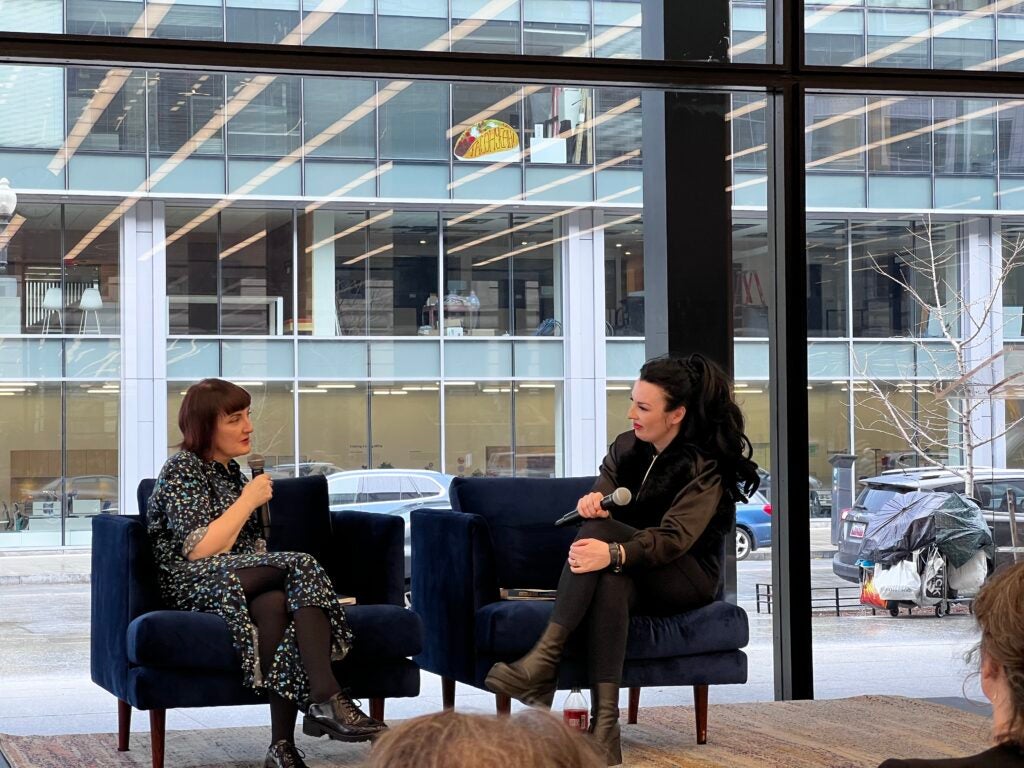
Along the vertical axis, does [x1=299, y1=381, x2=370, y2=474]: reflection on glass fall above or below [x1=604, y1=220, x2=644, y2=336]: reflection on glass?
below

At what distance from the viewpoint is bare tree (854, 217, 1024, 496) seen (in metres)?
5.01

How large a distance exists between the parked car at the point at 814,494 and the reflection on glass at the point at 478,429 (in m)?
0.93

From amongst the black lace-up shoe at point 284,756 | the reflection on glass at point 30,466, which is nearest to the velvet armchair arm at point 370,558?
the black lace-up shoe at point 284,756

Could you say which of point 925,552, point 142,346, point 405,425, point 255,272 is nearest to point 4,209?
point 142,346

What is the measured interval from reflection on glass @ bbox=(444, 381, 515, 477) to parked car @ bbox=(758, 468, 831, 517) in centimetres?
93

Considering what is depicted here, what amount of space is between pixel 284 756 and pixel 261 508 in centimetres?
74

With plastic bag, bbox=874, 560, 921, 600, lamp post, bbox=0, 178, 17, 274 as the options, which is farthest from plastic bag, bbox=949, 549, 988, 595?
lamp post, bbox=0, 178, 17, 274

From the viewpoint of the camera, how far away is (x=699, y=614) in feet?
12.7

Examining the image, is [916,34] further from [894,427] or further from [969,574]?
[969,574]

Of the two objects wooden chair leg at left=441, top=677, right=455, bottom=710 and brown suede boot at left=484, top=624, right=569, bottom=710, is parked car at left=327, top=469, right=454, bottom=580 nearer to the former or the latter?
wooden chair leg at left=441, top=677, right=455, bottom=710

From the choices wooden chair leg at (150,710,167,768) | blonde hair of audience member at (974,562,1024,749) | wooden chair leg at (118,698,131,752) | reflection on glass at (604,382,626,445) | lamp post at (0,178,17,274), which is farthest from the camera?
reflection on glass at (604,382,626,445)

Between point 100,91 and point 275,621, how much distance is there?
191 centimetres

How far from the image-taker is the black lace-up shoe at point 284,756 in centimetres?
342

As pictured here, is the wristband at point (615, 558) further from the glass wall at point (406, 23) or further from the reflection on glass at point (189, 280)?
the glass wall at point (406, 23)
